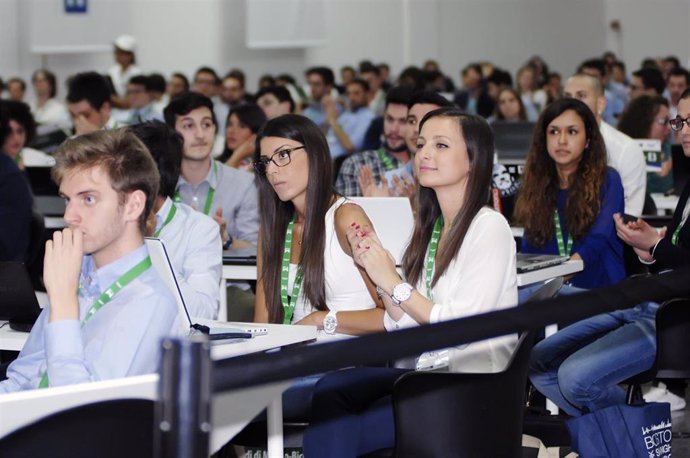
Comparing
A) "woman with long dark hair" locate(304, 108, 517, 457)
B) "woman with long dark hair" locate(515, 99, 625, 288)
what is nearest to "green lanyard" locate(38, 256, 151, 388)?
"woman with long dark hair" locate(304, 108, 517, 457)

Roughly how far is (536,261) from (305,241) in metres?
0.87

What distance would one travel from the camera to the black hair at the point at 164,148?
3.89 m

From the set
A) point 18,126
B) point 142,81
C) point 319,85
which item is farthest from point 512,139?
point 319,85

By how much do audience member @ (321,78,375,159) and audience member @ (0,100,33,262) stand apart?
5045 mm

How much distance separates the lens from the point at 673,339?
3482mm

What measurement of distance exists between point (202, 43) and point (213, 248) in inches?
459

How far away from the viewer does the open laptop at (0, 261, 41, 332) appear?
3.29 meters

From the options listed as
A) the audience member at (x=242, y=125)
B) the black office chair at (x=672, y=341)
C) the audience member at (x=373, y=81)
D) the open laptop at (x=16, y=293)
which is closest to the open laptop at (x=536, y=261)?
the black office chair at (x=672, y=341)

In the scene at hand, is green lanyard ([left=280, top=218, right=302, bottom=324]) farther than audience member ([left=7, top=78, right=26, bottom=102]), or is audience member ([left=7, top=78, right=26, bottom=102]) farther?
audience member ([left=7, top=78, right=26, bottom=102])

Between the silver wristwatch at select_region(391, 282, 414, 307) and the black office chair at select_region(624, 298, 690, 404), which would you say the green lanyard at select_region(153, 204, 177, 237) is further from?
the black office chair at select_region(624, 298, 690, 404)

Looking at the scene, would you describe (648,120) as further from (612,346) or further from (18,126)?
(18,126)

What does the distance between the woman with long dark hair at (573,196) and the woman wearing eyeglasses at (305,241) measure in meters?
1.00

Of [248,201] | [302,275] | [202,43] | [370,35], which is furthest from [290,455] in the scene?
[370,35]

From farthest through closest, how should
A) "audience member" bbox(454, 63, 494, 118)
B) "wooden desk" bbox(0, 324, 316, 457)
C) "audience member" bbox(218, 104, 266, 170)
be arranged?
"audience member" bbox(454, 63, 494, 118) < "audience member" bbox(218, 104, 266, 170) < "wooden desk" bbox(0, 324, 316, 457)
